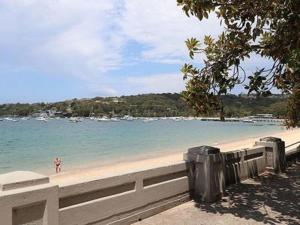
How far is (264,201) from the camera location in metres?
8.27

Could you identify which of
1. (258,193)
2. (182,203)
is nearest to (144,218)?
(182,203)

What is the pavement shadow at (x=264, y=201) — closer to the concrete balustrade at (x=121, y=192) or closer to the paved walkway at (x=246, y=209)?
the paved walkway at (x=246, y=209)

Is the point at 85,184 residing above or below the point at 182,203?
above

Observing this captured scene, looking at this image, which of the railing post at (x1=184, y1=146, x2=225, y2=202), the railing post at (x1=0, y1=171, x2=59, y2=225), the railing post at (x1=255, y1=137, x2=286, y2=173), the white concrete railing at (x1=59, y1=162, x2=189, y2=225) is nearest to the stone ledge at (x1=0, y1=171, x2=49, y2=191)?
the railing post at (x1=0, y1=171, x2=59, y2=225)

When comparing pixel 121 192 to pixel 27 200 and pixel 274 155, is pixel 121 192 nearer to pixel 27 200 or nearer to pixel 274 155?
pixel 27 200

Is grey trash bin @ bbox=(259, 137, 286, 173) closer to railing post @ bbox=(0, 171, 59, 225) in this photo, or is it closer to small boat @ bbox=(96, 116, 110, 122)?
railing post @ bbox=(0, 171, 59, 225)

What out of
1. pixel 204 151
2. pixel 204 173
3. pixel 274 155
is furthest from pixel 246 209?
pixel 274 155

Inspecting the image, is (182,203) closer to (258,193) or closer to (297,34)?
(258,193)

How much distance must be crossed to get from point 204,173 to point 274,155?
4215 millimetres

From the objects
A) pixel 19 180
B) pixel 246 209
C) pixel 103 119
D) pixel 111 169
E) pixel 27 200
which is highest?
pixel 103 119

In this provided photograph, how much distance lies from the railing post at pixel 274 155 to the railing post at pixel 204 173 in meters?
3.78

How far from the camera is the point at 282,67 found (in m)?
7.57

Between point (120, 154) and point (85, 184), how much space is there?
128ft

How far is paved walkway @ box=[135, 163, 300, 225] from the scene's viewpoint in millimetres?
6840
